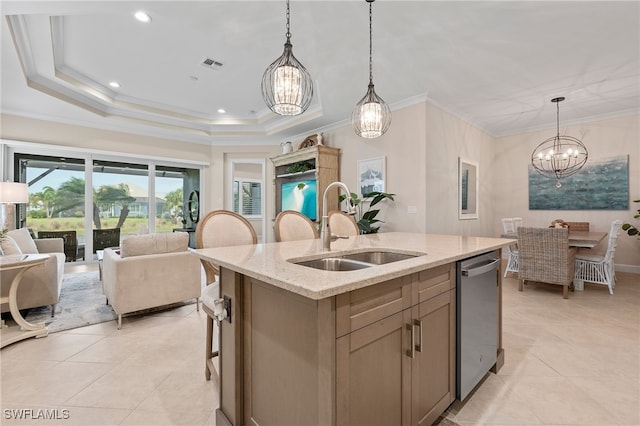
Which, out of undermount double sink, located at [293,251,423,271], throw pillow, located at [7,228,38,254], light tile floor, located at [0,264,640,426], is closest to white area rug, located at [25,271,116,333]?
light tile floor, located at [0,264,640,426]

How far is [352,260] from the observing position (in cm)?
165

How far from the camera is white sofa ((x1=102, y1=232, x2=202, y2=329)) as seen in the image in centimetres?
274

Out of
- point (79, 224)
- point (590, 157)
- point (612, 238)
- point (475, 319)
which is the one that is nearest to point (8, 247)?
point (79, 224)

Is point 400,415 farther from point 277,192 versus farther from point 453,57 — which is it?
point 277,192

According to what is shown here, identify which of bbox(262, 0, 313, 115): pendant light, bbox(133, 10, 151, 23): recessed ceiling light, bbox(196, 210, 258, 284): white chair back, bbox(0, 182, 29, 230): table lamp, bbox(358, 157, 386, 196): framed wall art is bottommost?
bbox(196, 210, 258, 284): white chair back

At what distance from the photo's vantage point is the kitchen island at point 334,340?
958mm

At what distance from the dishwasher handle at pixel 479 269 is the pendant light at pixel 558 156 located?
13.9ft

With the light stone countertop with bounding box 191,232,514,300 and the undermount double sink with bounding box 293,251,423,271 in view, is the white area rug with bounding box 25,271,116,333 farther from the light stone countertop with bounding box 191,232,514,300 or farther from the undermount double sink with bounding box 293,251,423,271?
the undermount double sink with bounding box 293,251,423,271

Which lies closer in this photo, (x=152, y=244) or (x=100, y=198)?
(x=152, y=244)

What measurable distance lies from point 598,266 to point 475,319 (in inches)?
134

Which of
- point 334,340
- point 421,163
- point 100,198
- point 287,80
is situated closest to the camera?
point 334,340

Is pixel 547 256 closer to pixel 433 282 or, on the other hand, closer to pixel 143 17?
pixel 433 282

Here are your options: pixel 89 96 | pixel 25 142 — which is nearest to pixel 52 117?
pixel 25 142

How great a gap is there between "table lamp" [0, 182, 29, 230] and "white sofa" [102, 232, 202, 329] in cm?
199
